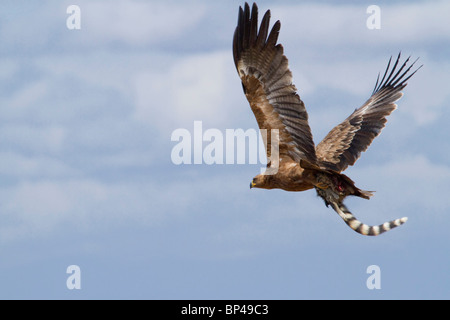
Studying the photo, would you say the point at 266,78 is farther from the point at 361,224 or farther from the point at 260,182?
the point at 361,224

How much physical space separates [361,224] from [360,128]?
364cm

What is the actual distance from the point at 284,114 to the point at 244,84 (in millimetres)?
840

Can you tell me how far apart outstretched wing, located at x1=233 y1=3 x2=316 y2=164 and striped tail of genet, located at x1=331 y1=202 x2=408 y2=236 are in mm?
1297

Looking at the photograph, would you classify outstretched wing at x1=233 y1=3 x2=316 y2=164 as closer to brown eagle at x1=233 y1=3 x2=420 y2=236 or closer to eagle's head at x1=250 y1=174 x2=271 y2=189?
brown eagle at x1=233 y1=3 x2=420 y2=236

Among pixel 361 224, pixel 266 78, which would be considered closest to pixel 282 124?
pixel 266 78

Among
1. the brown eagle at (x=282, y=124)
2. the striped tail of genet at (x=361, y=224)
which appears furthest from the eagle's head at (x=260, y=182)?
the striped tail of genet at (x=361, y=224)

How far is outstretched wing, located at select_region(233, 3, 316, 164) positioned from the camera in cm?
1289

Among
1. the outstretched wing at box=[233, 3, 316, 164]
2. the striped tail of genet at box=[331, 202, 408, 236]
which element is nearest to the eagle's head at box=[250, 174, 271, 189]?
the outstretched wing at box=[233, 3, 316, 164]

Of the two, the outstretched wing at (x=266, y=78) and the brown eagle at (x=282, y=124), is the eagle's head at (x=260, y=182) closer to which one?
the brown eagle at (x=282, y=124)

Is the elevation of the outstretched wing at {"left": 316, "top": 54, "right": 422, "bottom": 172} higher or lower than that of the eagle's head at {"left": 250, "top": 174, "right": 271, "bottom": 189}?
higher

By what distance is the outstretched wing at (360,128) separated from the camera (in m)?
14.6

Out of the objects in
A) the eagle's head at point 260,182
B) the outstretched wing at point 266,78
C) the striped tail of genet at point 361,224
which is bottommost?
the striped tail of genet at point 361,224

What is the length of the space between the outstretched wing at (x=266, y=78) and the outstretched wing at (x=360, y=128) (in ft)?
3.91

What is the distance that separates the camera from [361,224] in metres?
12.8
